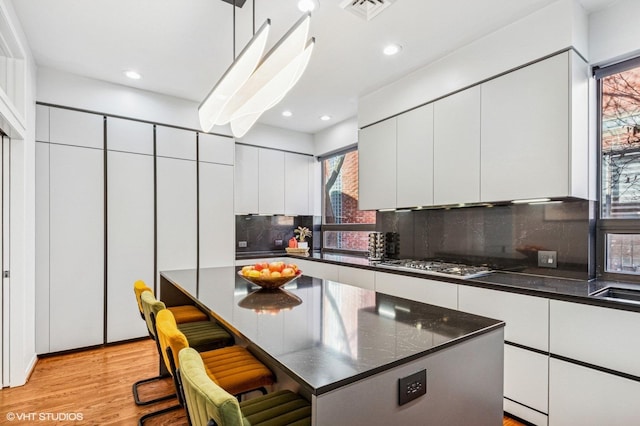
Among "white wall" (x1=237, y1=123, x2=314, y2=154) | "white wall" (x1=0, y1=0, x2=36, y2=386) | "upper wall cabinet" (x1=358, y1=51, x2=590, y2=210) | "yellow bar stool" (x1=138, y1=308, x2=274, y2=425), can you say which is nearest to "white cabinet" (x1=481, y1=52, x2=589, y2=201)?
"upper wall cabinet" (x1=358, y1=51, x2=590, y2=210)

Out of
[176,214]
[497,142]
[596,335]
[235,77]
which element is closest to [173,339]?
[235,77]

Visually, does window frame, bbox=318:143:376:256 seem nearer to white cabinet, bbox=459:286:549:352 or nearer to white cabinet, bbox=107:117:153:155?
white cabinet, bbox=459:286:549:352

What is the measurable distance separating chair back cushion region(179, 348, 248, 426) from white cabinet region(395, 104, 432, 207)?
2.59m

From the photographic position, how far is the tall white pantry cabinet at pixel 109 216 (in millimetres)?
3254

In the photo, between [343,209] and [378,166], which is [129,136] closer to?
[378,166]

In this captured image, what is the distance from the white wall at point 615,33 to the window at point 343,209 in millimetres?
2668

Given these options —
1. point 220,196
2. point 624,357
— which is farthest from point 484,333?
point 220,196

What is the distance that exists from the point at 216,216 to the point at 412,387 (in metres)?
3.55

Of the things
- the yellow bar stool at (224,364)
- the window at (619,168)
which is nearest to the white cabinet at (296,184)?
the yellow bar stool at (224,364)

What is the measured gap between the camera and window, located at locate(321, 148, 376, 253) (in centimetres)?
462

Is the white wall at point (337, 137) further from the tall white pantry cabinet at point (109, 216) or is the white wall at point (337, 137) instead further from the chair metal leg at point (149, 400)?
the chair metal leg at point (149, 400)

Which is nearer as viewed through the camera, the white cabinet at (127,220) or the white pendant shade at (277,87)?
Result: the white pendant shade at (277,87)

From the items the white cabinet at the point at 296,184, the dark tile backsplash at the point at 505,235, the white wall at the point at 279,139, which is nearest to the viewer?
the dark tile backsplash at the point at 505,235

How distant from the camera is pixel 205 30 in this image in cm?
258
